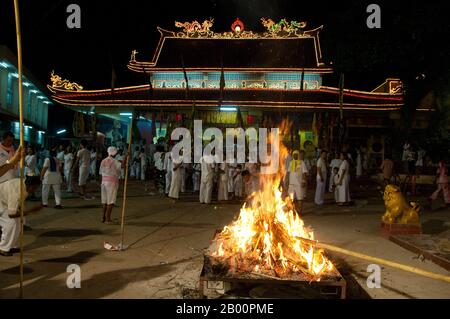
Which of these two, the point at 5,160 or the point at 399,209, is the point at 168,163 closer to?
the point at 5,160

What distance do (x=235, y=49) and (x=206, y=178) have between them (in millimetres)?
12610

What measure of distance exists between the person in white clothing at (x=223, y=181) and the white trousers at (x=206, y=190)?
485 millimetres

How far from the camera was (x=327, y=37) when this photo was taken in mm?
14281

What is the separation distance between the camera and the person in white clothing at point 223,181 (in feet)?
42.2

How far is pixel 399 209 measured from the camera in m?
8.15

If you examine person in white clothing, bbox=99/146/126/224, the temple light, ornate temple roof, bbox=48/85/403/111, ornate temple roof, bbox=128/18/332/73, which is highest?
ornate temple roof, bbox=128/18/332/73

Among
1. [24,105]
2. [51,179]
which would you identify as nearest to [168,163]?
[51,179]

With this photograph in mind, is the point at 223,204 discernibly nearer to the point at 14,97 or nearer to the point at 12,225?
the point at 12,225

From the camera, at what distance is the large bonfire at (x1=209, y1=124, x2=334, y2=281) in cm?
478

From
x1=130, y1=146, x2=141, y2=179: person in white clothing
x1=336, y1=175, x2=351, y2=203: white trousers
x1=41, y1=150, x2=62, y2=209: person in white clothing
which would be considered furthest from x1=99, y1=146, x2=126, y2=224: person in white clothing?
x1=130, y1=146, x2=141, y2=179: person in white clothing


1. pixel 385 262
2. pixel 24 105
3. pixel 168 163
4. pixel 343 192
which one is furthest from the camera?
pixel 24 105

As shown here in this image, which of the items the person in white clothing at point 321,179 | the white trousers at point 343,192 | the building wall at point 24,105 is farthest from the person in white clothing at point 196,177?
the building wall at point 24,105

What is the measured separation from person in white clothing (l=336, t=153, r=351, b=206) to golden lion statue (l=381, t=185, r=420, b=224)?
3824 millimetres

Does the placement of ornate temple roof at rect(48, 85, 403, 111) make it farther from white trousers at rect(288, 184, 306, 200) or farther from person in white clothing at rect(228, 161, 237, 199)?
white trousers at rect(288, 184, 306, 200)
